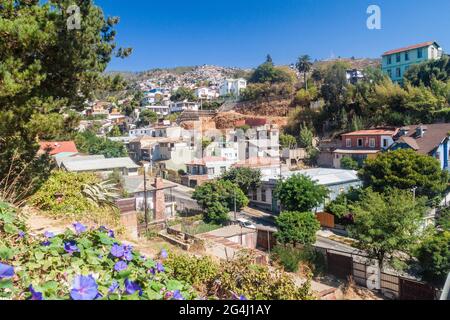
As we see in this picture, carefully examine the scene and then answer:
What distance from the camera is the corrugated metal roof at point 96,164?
53.8 ft

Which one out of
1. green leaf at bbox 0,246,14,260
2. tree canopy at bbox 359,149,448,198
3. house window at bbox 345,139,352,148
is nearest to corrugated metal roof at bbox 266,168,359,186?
tree canopy at bbox 359,149,448,198

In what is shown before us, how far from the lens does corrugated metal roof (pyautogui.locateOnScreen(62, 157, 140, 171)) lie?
16.4 m

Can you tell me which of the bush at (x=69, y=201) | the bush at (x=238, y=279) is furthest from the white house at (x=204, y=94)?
the bush at (x=238, y=279)

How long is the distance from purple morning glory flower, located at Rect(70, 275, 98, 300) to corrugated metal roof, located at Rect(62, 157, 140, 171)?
15.3m

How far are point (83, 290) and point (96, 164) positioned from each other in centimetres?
1739

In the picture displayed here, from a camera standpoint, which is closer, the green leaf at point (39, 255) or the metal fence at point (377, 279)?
the green leaf at point (39, 255)

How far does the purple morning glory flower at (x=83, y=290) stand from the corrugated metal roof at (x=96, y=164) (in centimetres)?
1529

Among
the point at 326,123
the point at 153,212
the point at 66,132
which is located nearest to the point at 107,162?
the point at 153,212

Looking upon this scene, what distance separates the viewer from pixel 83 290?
4.40ft

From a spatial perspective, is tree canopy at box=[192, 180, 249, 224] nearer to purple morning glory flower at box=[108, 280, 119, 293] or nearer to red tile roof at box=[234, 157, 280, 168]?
red tile roof at box=[234, 157, 280, 168]

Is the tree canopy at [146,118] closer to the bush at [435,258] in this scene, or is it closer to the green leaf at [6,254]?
the bush at [435,258]

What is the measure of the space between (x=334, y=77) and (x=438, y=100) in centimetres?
1016

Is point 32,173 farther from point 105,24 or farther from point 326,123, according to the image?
point 326,123

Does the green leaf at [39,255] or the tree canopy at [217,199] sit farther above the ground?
the green leaf at [39,255]
